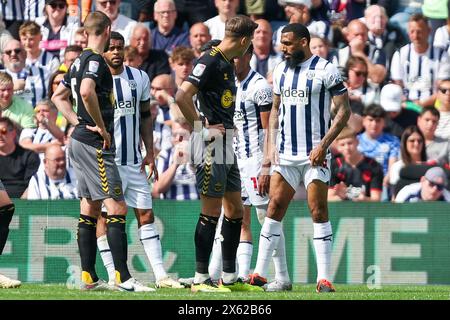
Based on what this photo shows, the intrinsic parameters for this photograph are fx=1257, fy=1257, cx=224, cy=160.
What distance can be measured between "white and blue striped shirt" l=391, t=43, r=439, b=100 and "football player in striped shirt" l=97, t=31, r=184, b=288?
5.14 metres

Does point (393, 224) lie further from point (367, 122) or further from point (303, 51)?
point (303, 51)

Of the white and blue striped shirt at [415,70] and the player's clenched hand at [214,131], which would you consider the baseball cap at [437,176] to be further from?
the player's clenched hand at [214,131]

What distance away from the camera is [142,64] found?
16.5 m

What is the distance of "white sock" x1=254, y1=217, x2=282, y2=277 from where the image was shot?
463 inches

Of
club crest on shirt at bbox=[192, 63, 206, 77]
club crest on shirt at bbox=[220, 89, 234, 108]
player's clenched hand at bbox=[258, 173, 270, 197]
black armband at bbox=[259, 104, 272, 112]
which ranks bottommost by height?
player's clenched hand at bbox=[258, 173, 270, 197]

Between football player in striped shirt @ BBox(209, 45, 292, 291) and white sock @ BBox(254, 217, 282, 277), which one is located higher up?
football player in striped shirt @ BBox(209, 45, 292, 291)

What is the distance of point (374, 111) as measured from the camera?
15.7 metres

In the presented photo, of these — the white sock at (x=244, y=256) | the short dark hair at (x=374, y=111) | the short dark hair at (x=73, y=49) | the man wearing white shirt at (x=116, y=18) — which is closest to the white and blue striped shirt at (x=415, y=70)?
the short dark hair at (x=374, y=111)

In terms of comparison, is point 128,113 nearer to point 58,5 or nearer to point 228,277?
point 228,277

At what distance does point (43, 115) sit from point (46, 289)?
3.77 m

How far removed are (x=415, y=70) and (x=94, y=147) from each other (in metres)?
6.78

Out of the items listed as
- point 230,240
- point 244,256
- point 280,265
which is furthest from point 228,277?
point 244,256

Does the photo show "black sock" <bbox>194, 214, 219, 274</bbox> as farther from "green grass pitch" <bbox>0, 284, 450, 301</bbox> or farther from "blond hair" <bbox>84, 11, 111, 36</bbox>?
"blond hair" <bbox>84, 11, 111, 36</bbox>

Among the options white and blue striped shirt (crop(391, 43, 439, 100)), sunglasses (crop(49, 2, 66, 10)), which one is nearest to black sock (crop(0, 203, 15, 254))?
sunglasses (crop(49, 2, 66, 10))
